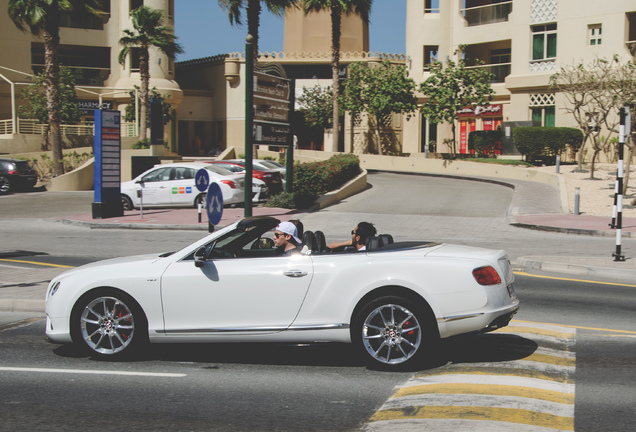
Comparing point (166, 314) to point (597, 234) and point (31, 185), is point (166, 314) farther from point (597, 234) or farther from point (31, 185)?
point (31, 185)

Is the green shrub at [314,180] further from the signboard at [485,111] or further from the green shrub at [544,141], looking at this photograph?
the signboard at [485,111]

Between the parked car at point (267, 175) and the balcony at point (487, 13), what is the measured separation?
2273 centimetres

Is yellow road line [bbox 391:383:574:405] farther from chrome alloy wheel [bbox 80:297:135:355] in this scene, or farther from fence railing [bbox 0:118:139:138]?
fence railing [bbox 0:118:139:138]

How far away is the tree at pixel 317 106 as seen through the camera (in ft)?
169

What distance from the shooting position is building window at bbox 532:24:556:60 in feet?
130

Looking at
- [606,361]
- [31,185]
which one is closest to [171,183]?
[31,185]

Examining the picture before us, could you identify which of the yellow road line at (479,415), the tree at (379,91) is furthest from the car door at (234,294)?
the tree at (379,91)

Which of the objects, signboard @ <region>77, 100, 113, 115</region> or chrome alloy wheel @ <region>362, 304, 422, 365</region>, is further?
signboard @ <region>77, 100, 113, 115</region>

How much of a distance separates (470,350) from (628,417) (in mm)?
2269

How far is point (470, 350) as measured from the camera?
7629 millimetres

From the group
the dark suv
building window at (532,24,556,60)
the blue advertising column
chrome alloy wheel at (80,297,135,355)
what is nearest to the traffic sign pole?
the blue advertising column

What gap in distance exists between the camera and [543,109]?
132 ft

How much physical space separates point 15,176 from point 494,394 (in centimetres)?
3209

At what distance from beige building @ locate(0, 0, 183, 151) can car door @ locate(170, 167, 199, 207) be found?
25911 mm
